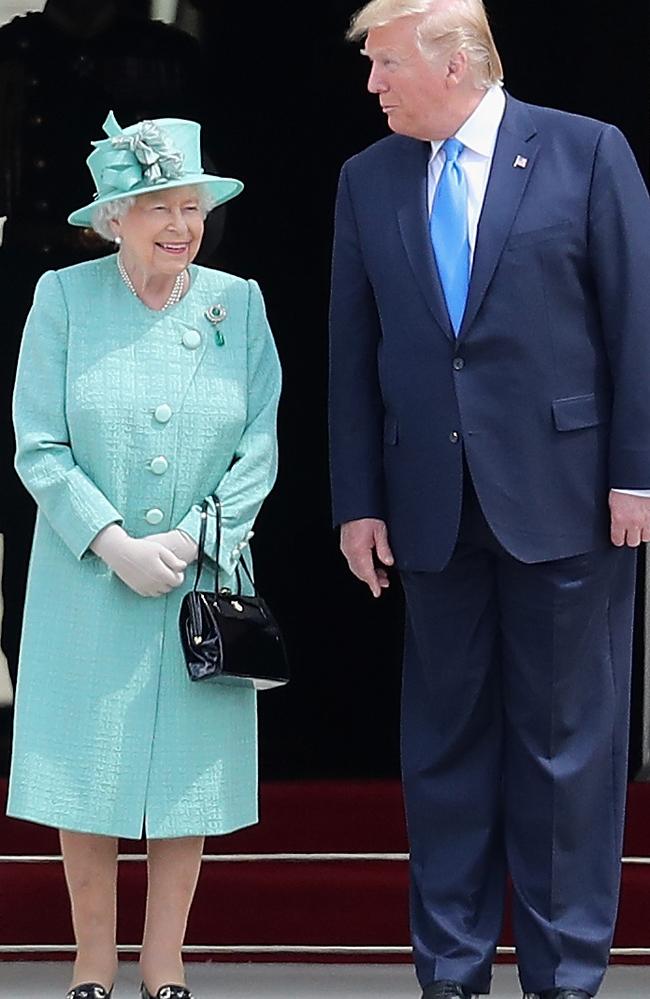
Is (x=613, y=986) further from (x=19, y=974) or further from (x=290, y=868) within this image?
(x=19, y=974)

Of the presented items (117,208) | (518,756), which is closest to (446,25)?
(117,208)

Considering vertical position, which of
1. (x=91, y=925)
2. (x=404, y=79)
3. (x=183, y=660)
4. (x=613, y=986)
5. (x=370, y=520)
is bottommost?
(x=613, y=986)

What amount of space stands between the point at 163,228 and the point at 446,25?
60 cm

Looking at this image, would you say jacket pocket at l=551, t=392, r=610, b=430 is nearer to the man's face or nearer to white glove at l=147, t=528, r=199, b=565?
the man's face

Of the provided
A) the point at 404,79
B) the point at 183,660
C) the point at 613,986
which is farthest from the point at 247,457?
the point at 613,986

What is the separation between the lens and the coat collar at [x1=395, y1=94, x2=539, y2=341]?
3.85m

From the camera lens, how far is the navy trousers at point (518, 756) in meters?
3.92

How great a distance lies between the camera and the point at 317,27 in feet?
16.6

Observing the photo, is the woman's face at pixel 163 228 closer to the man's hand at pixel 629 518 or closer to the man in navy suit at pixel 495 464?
the man in navy suit at pixel 495 464

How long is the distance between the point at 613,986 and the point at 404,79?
1.98 meters

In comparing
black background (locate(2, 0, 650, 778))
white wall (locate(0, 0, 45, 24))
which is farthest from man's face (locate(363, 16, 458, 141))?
white wall (locate(0, 0, 45, 24))

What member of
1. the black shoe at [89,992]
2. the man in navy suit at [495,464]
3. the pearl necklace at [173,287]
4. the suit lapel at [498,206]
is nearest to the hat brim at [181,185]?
the pearl necklace at [173,287]

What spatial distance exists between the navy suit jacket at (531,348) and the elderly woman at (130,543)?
337mm

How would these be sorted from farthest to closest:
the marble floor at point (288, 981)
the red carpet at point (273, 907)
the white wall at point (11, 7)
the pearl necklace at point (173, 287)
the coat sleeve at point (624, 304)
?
the white wall at point (11, 7)
the red carpet at point (273, 907)
the marble floor at point (288, 981)
the pearl necklace at point (173, 287)
the coat sleeve at point (624, 304)
